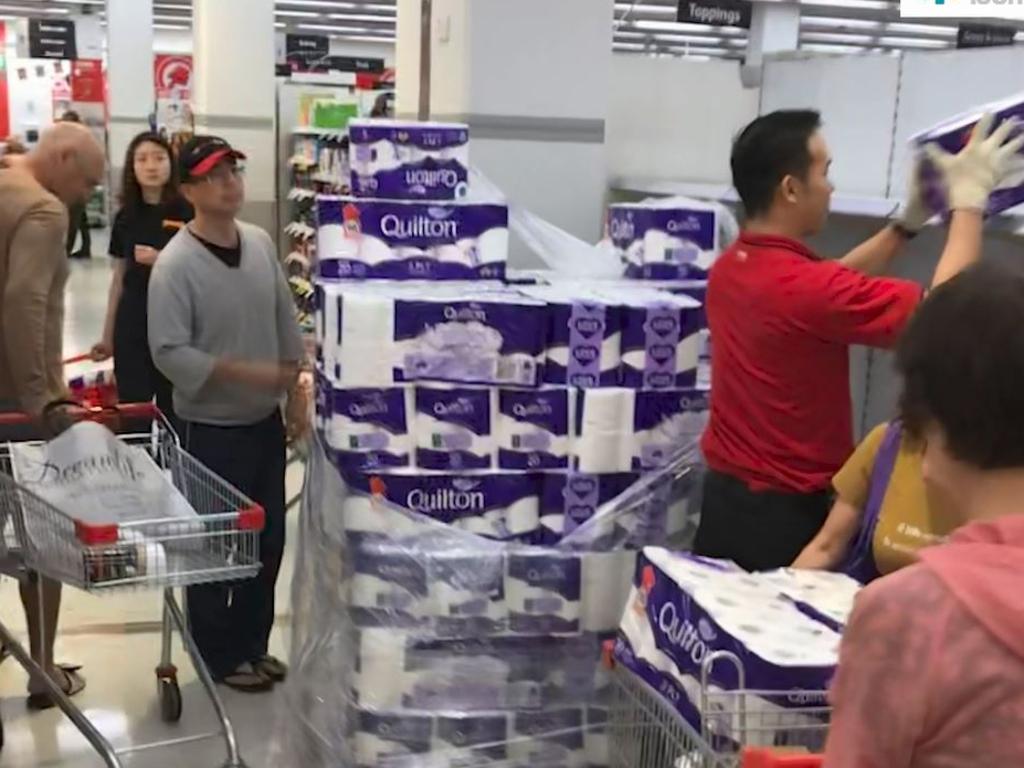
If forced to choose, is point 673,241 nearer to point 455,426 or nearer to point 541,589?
point 455,426

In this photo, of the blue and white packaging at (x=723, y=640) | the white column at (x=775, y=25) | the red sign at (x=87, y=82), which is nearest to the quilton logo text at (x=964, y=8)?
the white column at (x=775, y=25)

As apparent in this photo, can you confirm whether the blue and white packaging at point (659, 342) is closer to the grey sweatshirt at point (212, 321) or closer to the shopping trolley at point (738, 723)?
the shopping trolley at point (738, 723)

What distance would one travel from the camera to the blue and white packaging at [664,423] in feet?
9.21

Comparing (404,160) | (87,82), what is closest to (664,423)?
(404,160)

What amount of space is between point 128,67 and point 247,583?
36.1 feet

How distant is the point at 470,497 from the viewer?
2771 mm

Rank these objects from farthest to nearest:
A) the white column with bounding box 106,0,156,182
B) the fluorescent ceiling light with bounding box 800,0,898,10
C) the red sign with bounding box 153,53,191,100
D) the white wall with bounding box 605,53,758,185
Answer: the red sign with bounding box 153,53,191,100
the fluorescent ceiling light with bounding box 800,0,898,10
the white column with bounding box 106,0,156,182
the white wall with bounding box 605,53,758,185

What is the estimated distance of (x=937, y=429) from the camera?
1171mm

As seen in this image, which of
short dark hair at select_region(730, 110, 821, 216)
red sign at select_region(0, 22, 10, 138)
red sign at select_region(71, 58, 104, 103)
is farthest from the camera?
red sign at select_region(0, 22, 10, 138)

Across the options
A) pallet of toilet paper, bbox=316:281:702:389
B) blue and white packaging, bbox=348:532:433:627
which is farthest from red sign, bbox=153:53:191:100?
blue and white packaging, bbox=348:532:433:627

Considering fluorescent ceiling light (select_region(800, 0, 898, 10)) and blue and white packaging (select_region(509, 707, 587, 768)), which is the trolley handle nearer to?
blue and white packaging (select_region(509, 707, 587, 768))

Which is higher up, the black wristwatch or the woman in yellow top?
the black wristwatch

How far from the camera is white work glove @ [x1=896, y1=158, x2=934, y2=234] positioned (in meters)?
2.35

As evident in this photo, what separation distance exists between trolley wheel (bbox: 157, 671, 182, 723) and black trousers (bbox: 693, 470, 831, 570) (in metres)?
1.73
